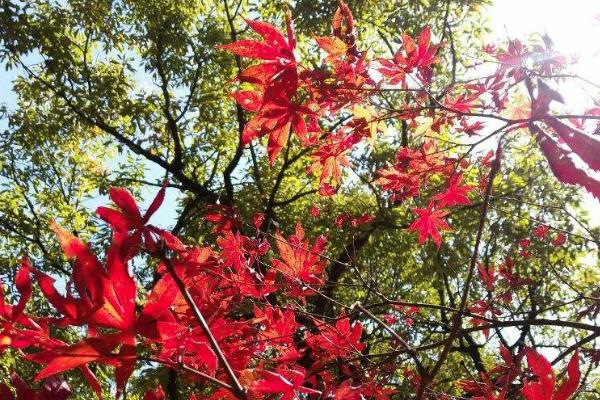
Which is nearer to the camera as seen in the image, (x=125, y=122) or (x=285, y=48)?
(x=285, y=48)

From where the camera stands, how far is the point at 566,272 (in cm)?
686

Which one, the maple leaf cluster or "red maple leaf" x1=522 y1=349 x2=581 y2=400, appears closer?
the maple leaf cluster

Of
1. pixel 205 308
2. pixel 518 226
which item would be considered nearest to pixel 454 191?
pixel 205 308

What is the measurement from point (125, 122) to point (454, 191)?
650 cm

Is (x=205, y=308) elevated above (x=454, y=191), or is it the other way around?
(x=454, y=191)

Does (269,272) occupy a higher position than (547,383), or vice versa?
(269,272)

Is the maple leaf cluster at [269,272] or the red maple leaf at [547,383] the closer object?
the maple leaf cluster at [269,272]

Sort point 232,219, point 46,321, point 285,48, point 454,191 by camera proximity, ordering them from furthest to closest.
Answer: point 232,219 < point 454,191 < point 285,48 < point 46,321

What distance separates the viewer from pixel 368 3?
19.9ft

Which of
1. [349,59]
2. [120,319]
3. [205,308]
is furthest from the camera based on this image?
[349,59]

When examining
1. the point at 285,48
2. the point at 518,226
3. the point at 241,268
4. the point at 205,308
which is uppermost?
the point at 518,226

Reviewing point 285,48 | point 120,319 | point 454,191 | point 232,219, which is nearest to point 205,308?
point 120,319

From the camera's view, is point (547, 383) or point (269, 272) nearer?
point (547, 383)

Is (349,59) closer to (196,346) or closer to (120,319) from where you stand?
(196,346)
